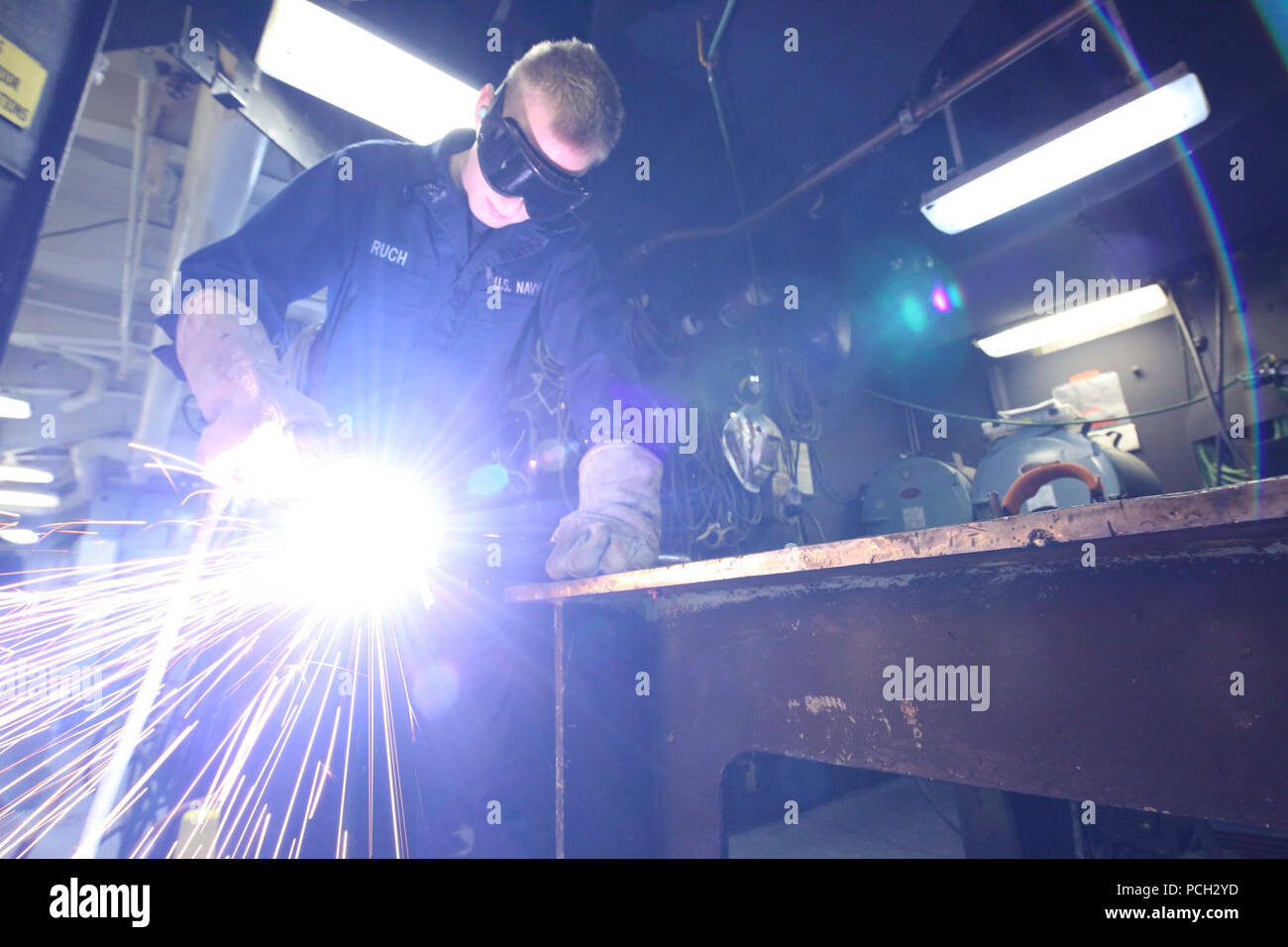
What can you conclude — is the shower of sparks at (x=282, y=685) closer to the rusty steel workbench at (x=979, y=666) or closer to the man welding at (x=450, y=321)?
the man welding at (x=450, y=321)

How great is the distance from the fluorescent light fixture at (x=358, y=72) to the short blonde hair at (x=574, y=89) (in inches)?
31.3

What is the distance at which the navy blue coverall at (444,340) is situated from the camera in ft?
5.15

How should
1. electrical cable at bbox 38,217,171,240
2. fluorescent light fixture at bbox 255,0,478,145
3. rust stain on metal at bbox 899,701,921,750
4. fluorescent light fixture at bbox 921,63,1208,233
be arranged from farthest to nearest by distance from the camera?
electrical cable at bbox 38,217,171,240, fluorescent light fixture at bbox 921,63,1208,233, fluorescent light fixture at bbox 255,0,478,145, rust stain on metal at bbox 899,701,921,750

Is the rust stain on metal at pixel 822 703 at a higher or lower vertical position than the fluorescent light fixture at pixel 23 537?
lower

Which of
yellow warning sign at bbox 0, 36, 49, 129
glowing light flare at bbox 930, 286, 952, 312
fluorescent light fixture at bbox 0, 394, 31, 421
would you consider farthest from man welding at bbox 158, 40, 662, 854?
fluorescent light fixture at bbox 0, 394, 31, 421

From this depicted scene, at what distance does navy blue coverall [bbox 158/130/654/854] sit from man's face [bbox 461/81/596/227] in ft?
0.18

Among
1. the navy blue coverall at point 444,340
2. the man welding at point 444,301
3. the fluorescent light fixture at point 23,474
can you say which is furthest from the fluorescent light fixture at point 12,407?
the navy blue coverall at point 444,340

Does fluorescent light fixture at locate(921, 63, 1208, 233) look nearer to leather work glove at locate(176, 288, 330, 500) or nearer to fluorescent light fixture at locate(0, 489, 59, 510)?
leather work glove at locate(176, 288, 330, 500)

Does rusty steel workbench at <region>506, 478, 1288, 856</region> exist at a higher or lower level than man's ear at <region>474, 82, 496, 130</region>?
lower

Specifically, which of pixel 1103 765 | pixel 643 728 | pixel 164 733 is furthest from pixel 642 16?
pixel 164 733

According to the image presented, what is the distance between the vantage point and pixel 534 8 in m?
2.51

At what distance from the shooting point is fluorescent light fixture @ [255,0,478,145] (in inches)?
75.8

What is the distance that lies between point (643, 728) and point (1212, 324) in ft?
16.5

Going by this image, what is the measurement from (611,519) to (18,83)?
1475mm
